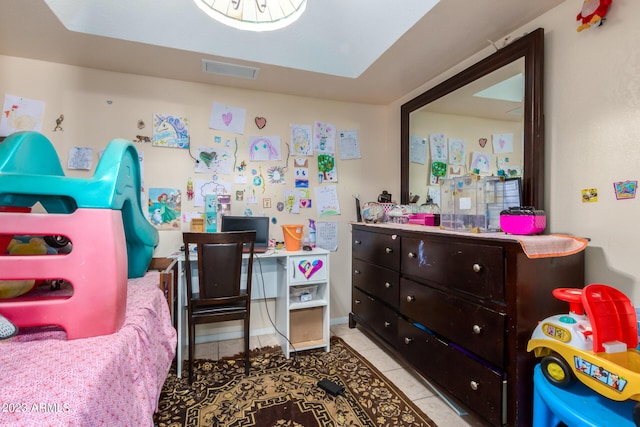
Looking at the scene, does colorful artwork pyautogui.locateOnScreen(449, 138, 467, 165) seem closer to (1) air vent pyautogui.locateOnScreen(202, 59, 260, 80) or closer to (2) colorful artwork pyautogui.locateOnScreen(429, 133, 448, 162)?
(2) colorful artwork pyautogui.locateOnScreen(429, 133, 448, 162)

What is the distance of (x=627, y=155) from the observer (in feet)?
4.28

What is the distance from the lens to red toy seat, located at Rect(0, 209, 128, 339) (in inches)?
33.1

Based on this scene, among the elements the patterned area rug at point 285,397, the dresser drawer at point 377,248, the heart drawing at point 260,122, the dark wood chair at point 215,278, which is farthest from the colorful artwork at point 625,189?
the heart drawing at point 260,122

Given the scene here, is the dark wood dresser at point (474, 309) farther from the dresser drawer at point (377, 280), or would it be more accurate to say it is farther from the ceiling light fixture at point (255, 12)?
the ceiling light fixture at point (255, 12)

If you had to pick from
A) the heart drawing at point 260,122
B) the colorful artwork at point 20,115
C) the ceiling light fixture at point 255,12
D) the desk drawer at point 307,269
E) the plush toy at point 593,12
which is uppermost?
the ceiling light fixture at point 255,12

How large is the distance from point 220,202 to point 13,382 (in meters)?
1.96

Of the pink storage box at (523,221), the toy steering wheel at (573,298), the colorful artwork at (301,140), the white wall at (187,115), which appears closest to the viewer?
the toy steering wheel at (573,298)

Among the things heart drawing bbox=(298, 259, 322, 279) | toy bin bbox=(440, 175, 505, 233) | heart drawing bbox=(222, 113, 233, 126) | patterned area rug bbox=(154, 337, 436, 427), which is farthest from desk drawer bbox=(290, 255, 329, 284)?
heart drawing bbox=(222, 113, 233, 126)

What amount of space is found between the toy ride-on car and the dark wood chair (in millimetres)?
1596

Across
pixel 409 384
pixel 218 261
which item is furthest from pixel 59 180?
pixel 409 384

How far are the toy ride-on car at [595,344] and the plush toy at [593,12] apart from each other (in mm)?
1201

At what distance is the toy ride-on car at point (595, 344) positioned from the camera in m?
0.96

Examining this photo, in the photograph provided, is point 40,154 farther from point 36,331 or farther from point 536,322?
point 536,322

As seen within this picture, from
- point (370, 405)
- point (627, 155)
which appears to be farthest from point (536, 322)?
point (370, 405)
